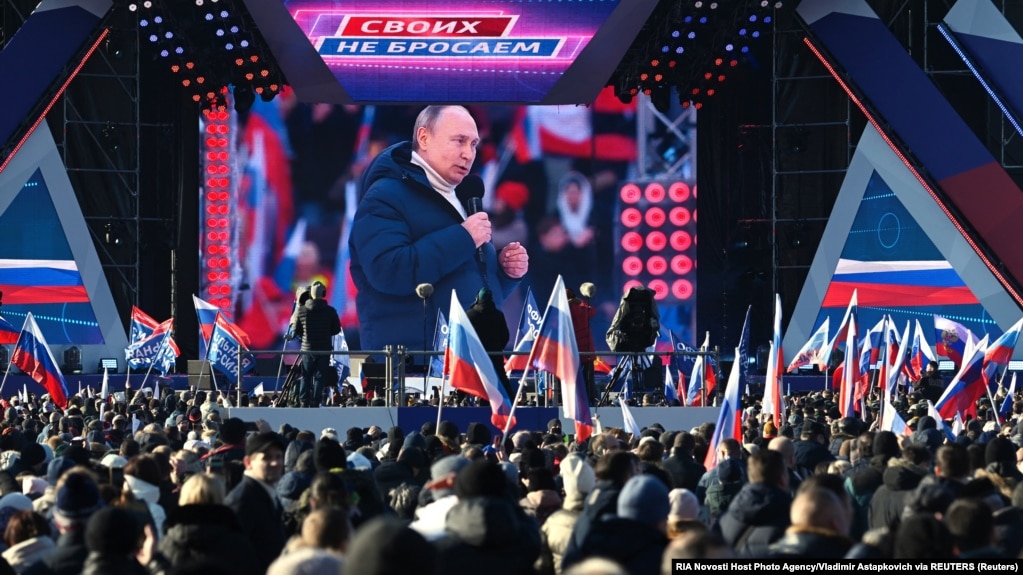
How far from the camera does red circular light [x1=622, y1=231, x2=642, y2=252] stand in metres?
30.3

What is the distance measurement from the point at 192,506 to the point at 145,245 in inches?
1004

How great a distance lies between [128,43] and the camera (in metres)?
31.7

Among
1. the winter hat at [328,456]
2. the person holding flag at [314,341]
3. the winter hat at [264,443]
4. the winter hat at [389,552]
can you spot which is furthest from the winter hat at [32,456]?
the person holding flag at [314,341]

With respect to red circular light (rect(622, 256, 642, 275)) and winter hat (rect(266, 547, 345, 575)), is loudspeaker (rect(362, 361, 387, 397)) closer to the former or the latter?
red circular light (rect(622, 256, 642, 275))

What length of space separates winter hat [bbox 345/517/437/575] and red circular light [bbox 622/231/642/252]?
26.1m

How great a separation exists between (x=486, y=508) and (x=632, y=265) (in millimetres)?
24471

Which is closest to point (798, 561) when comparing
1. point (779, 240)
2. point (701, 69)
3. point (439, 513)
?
point (439, 513)

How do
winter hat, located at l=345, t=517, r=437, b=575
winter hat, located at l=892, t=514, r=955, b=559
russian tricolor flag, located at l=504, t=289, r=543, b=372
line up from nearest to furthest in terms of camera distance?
1. winter hat, located at l=345, t=517, r=437, b=575
2. winter hat, located at l=892, t=514, r=955, b=559
3. russian tricolor flag, located at l=504, t=289, r=543, b=372

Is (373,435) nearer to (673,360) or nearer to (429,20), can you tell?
(673,360)

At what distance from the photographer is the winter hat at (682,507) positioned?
24.6ft

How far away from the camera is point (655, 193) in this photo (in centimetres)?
3030

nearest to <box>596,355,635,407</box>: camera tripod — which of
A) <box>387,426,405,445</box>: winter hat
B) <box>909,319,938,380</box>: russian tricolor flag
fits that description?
<box>387,426,405,445</box>: winter hat

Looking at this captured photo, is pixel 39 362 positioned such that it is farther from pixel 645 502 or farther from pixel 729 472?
pixel 645 502

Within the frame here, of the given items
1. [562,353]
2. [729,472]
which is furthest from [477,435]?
[729,472]
